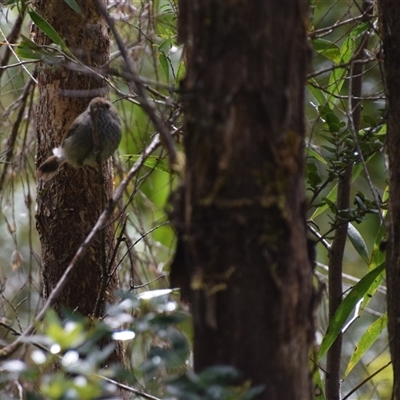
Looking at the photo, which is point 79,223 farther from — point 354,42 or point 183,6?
point 183,6

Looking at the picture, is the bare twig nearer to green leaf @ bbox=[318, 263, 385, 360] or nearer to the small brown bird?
green leaf @ bbox=[318, 263, 385, 360]

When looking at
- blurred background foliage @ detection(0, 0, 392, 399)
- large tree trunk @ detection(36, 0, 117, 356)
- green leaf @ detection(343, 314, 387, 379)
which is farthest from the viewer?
large tree trunk @ detection(36, 0, 117, 356)

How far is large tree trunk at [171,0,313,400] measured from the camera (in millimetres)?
1279

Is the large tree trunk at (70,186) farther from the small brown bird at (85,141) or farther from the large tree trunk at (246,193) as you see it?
the large tree trunk at (246,193)

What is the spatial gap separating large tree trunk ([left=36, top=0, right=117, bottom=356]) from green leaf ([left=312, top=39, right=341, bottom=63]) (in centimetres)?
88

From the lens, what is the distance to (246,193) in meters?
1.28

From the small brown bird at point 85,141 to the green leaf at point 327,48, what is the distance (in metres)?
0.84

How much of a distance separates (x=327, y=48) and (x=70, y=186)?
3.93ft

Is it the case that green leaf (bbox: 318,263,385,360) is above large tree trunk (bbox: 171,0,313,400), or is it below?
below

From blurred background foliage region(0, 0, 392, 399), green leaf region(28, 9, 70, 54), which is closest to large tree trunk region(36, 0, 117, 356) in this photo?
blurred background foliage region(0, 0, 392, 399)

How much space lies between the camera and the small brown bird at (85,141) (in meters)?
2.63

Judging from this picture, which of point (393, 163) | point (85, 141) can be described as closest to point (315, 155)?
point (393, 163)

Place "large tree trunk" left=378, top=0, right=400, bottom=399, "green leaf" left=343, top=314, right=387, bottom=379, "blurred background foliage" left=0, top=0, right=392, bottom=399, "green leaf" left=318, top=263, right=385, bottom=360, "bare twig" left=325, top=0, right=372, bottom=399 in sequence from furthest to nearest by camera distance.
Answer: "bare twig" left=325, top=0, right=372, bottom=399, "green leaf" left=343, top=314, right=387, bottom=379, "green leaf" left=318, top=263, right=385, bottom=360, "large tree trunk" left=378, top=0, right=400, bottom=399, "blurred background foliage" left=0, top=0, right=392, bottom=399

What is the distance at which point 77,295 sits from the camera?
2850mm
